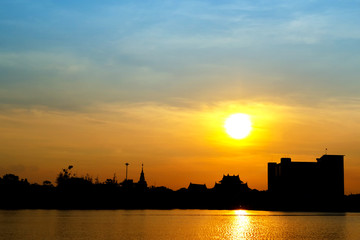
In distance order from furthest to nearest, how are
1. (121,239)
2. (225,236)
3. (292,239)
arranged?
(225,236), (292,239), (121,239)

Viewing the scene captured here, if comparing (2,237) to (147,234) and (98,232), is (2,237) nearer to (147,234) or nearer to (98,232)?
(98,232)

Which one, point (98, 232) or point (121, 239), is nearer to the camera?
point (121, 239)

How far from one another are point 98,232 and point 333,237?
55.9 metres

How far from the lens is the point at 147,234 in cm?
13288

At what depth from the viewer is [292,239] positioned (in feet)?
419

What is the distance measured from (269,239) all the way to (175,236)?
21.6 m

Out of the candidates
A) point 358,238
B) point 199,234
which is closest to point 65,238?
point 199,234

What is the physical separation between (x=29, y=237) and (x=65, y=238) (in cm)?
755

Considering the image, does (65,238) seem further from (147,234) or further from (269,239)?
(269,239)

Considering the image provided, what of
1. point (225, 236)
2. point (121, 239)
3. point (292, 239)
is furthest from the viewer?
point (225, 236)

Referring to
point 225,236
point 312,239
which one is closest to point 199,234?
point 225,236

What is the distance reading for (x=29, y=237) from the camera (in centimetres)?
11750

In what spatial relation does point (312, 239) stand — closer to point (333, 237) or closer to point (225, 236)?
point (333, 237)

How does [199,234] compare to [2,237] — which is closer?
[2,237]
